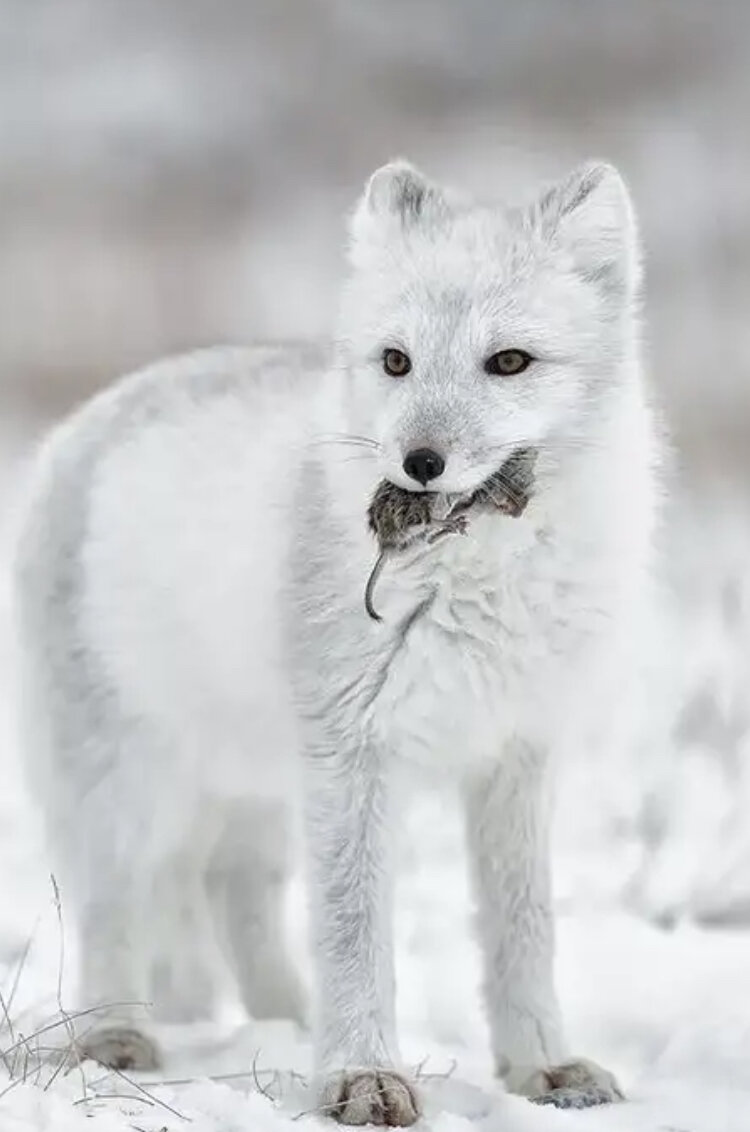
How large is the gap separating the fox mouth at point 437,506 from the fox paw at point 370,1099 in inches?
25.7

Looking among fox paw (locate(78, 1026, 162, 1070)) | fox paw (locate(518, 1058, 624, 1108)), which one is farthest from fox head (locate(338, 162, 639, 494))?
fox paw (locate(78, 1026, 162, 1070))

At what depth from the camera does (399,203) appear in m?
2.76

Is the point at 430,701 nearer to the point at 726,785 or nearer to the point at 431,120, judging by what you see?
the point at 726,785

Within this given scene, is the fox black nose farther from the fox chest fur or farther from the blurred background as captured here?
the blurred background

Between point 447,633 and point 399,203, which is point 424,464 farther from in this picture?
point 399,203

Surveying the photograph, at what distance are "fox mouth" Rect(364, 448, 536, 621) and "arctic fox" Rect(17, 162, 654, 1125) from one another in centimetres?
2

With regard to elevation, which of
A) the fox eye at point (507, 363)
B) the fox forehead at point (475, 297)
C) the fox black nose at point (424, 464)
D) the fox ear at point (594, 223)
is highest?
the fox ear at point (594, 223)

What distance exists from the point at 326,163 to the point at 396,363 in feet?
12.9

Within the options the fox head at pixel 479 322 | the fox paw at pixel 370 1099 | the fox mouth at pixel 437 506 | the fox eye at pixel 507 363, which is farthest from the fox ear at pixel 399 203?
the fox paw at pixel 370 1099

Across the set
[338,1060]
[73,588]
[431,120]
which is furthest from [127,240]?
[338,1060]

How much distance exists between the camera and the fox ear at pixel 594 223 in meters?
2.67

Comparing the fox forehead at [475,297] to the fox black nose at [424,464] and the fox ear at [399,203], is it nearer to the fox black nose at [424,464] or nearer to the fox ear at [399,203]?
the fox ear at [399,203]

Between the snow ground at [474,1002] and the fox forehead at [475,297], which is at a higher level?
the fox forehead at [475,297]

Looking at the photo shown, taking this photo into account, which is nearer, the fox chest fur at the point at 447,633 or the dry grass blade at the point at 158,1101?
the dry grass blade at the point at 158,1101
